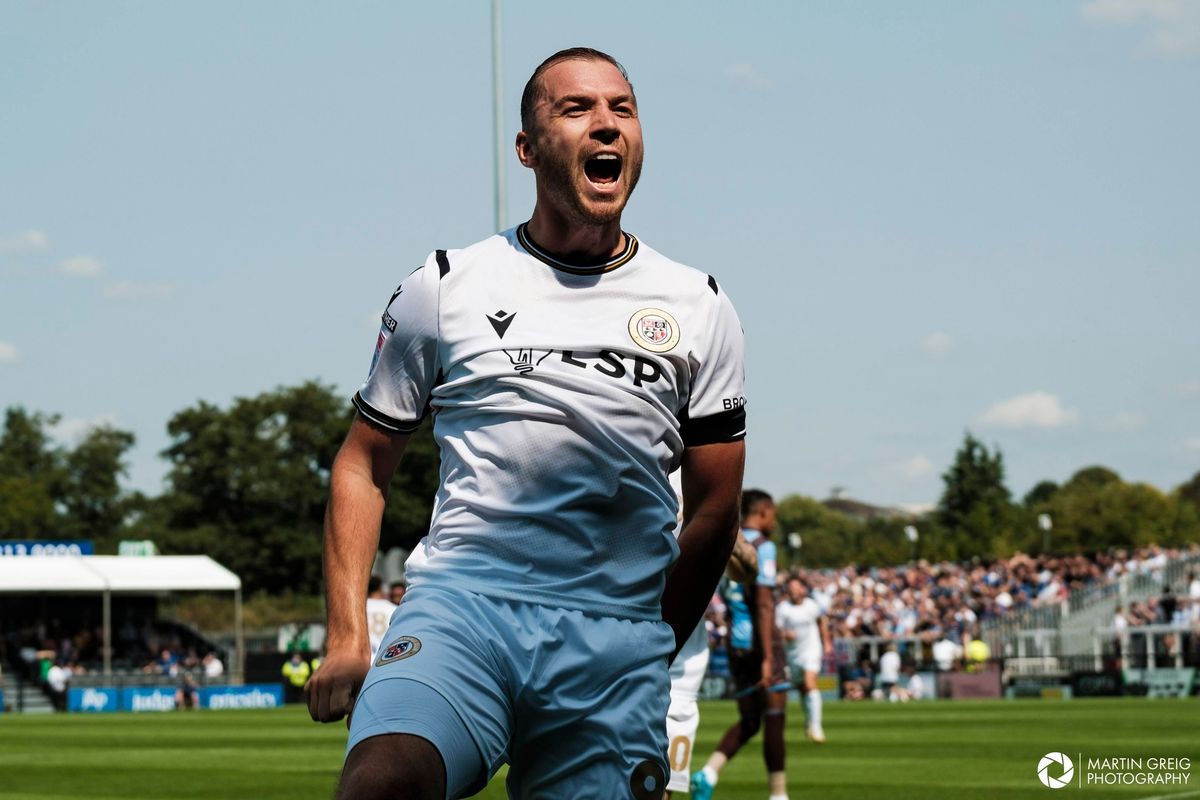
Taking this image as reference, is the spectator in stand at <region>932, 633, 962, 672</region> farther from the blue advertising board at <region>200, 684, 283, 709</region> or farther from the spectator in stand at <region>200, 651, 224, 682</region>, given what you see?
the spectator in stand at <region>200, 651, 224, 682</region>

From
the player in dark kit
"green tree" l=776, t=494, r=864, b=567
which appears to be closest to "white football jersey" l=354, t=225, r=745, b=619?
the player in dark kit

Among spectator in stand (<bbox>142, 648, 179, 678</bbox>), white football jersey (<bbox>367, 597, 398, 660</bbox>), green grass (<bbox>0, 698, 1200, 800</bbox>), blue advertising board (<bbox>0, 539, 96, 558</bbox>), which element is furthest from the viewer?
blue advertising board (<bbox>0, 539, 96, 558</bbox>)

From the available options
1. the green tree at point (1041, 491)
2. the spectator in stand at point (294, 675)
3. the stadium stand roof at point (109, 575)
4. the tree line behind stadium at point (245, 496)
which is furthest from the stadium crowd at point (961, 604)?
the green tree at point (1041, 491)

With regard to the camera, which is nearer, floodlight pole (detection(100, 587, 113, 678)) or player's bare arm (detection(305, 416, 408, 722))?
player's bare arm (detection(305, 416, 408, 722))

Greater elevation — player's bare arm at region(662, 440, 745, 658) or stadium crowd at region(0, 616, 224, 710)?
player's bare arm at region(662, 440, 745, 658)

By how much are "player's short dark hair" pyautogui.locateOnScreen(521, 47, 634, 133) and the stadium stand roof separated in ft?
155

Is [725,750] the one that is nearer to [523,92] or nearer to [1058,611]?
[523,92]

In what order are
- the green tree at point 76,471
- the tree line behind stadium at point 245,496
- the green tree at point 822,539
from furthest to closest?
1. the green tree at point 822,539
2. the green tree at point 76,471
3. the tree line behind stadium at point 245,496

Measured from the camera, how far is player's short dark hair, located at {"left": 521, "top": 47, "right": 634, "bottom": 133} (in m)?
4.55

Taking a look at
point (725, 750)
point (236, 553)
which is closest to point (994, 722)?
point (725, 750)

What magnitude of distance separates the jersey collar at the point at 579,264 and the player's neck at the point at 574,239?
0.5 inches

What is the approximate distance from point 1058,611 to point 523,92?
1510 inches

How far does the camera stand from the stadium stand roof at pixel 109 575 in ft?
165

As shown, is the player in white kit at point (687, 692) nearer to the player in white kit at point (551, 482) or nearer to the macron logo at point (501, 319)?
the player in white kit at point (551, 482)
